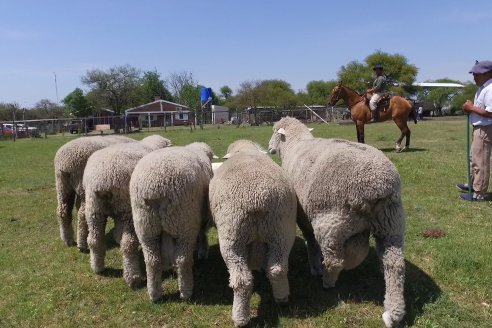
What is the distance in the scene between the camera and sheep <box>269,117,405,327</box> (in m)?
3.90

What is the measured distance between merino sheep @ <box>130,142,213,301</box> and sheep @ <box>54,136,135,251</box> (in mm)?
1933

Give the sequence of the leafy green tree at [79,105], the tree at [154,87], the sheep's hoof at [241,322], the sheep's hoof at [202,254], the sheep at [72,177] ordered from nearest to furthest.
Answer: the sheep's hoof at [241,322] → the sheep's hoof at [202,254] → the sheep at [72,177] → the leafy green tree at [79,105] → the tree at [154,87]

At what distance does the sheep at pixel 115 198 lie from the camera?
16.1ft

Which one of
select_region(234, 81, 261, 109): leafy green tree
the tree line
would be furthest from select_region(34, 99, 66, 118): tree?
select_region(234, 81, 261, 109): leafy green tree

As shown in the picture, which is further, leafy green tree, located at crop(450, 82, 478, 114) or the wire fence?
leafy green tree, located at crop(450, 82, 478, 114)

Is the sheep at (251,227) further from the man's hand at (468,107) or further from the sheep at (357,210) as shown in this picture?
the man's hand at (468,107)

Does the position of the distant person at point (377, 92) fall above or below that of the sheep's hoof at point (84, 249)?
above

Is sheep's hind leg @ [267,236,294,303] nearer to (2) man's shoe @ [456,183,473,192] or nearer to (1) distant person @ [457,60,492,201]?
(1) distant person @ [457,60,492,201]

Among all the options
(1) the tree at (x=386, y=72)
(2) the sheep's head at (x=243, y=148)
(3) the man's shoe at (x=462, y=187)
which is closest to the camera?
(2) the sheep's head at (x=243, y=148)

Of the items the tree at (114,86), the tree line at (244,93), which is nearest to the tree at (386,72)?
the tree line at (244,93)

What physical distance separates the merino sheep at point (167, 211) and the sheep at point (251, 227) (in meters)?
0.32

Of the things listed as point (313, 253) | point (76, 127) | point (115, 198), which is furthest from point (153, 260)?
point (76, 127)

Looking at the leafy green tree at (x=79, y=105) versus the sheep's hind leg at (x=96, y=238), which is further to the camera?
the leafy green tree at (x=79, y=105)

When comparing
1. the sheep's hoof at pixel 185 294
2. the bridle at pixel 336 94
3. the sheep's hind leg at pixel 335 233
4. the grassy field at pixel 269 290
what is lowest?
the grassy field at pixel 269 290
